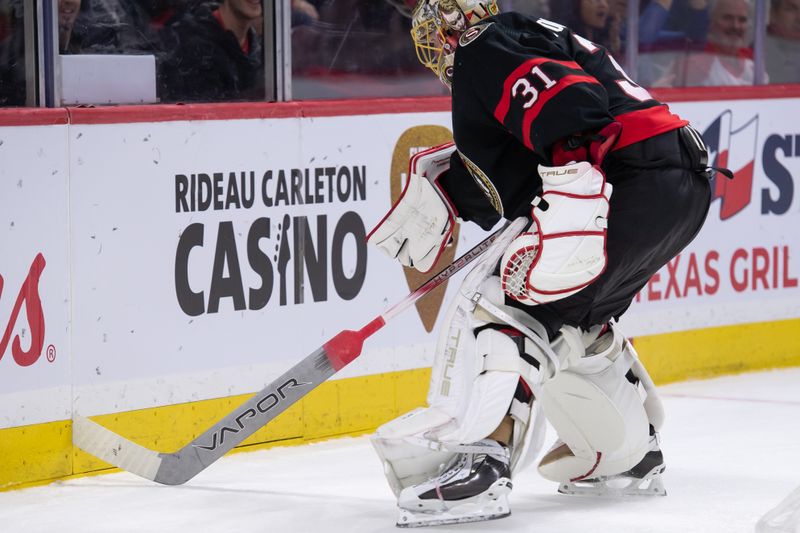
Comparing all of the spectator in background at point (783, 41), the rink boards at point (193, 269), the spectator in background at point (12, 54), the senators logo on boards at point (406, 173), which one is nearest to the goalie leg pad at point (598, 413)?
the rink boards at point (193, 269)

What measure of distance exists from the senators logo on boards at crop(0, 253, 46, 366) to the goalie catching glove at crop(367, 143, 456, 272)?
782mm

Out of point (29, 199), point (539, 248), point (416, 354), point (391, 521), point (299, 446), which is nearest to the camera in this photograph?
point (539, 248)

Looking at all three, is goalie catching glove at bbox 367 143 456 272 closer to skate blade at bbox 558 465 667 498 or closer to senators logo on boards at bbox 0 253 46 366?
skate blade at bbox 558 465 667 498

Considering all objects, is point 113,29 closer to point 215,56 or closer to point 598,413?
point 215,56

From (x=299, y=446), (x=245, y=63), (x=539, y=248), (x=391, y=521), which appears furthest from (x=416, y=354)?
(x=539, y=248)

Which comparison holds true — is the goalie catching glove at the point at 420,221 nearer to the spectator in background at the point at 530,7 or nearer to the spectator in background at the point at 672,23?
the spectator in background at the point at 530,7

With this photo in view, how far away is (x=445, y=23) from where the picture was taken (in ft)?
10.5

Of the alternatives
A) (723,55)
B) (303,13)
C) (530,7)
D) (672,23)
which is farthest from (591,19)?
(303,13)

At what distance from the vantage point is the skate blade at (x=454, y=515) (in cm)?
314

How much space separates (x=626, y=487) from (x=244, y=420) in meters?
0.85

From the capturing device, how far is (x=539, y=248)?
2965 mm

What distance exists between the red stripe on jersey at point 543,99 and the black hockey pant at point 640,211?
231mm

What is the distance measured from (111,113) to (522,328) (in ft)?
4.04

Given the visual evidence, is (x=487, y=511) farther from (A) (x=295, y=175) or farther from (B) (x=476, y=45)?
(A) (x=295, y=175)
